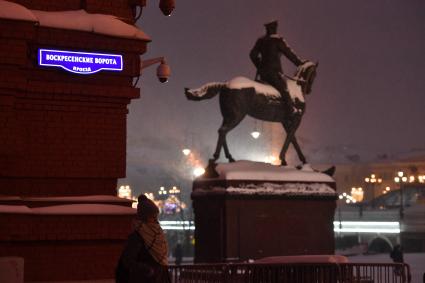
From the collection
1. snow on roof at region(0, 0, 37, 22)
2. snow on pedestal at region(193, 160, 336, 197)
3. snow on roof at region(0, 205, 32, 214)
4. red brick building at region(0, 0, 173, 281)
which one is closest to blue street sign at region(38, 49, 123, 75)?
red brick building at region(0, 0, 173, 281)

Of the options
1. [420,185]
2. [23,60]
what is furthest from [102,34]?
[420,185]

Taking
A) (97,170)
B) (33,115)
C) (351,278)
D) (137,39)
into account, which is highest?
(137,39)

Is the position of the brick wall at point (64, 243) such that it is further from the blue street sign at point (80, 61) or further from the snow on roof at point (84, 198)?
the blue street sign at point (80, 61)

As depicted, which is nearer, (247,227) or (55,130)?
(55,130)

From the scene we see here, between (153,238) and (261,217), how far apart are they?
32.8ft

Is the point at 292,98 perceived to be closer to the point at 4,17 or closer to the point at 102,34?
the point at 102,34

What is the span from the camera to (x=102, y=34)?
38.9 ft

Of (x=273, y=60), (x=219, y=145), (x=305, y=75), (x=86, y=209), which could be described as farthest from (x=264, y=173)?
(x=86, y=209)

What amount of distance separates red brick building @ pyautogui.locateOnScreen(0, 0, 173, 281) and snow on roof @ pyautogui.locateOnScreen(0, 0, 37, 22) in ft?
0.05

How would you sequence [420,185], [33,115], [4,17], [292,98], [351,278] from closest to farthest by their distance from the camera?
[4,17] < [33,115] < [351,278] < [292,98] < [420,185]

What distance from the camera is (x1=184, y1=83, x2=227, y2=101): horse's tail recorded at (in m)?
18.3

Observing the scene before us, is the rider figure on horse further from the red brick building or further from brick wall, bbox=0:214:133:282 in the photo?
brick wall, bbox=0:214:133:282

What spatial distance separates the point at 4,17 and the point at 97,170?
262cm

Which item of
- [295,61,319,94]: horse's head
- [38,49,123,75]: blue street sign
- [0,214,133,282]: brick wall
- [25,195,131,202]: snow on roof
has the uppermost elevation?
[295,61,319,94]: horse's head
